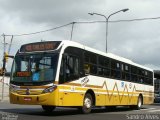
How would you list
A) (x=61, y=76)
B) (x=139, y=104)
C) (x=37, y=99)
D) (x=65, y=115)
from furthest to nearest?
1. (x=139, y=104)
2. (x=65, y=115)
3. (x=61, y=76)
4. (x=37, y=99)

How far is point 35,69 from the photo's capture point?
17328mm

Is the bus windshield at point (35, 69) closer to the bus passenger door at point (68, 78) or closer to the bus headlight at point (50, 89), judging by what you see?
the bus headlight at point (50, 89)

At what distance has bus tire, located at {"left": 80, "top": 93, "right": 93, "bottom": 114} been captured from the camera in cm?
1919

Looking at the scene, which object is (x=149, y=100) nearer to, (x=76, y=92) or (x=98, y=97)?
(x=98, y=97)

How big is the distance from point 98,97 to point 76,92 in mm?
2525

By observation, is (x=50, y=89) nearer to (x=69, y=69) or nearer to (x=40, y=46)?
(x=69, y=69)

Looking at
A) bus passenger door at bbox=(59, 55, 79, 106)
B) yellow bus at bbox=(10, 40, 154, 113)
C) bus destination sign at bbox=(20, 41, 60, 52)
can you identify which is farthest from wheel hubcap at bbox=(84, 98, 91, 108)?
bus destination sign at bbox=(20, 41, 60, 52)

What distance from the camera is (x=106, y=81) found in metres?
21.5

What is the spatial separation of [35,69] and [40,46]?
1.25 m

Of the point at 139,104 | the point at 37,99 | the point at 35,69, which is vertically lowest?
the point at 139,104

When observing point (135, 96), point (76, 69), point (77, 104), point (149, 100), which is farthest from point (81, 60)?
point (149, 100)

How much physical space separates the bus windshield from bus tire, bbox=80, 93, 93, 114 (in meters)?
2.93

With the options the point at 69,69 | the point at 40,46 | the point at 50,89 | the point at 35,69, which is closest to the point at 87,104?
the point at 69,69

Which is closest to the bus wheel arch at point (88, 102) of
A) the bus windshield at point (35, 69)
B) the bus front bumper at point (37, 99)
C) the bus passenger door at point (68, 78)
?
the bus passenger door at point (68, 78)
